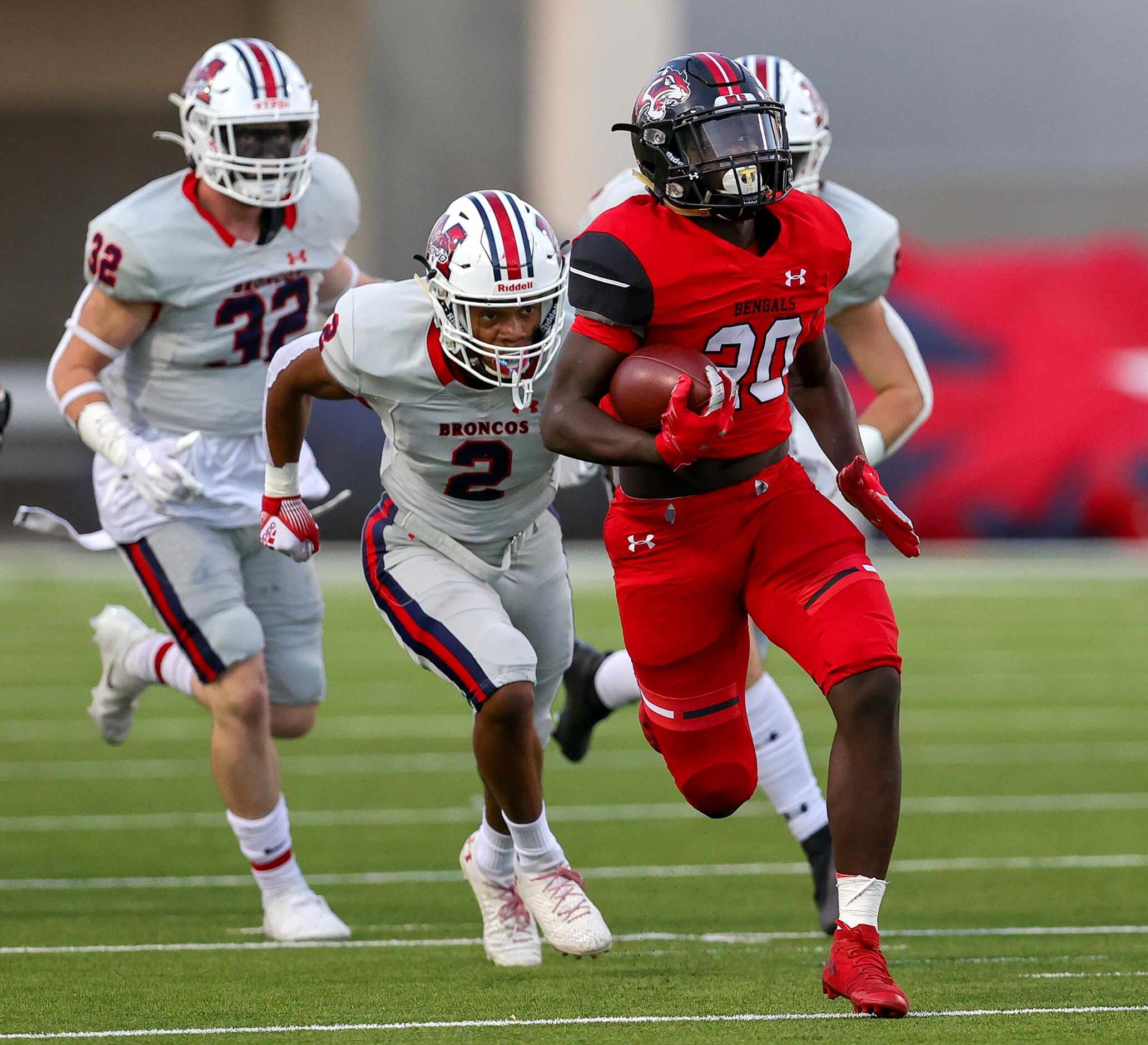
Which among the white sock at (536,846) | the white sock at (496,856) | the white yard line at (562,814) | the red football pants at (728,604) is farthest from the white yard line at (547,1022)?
the white yard line at (562,814)

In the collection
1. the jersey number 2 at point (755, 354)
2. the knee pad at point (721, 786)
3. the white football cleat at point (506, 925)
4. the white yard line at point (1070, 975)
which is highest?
the jersey number 2 at point (755, 354)

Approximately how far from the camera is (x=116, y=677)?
5.55 meters

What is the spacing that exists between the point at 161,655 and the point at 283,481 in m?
1.20

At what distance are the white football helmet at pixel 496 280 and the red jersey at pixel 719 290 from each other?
0.92 ft

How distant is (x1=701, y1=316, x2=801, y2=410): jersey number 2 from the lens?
3629 millimetres

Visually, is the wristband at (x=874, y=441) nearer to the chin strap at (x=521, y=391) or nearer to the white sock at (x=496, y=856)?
the chin strap at (x=521, y=391)

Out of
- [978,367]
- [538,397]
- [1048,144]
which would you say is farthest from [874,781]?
→ [1048,144]

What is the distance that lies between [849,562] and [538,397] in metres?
0.82

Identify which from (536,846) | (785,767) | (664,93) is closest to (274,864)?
(536,846)

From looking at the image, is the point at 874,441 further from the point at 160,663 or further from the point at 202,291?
the point at 160,663

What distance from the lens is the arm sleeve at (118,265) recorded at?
4.70 metres

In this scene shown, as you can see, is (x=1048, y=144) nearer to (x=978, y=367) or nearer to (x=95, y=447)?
(x=978, y=367)

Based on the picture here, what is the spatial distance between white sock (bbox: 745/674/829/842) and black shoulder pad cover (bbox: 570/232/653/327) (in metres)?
1.39

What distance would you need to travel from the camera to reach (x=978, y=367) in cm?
1402
